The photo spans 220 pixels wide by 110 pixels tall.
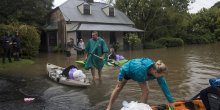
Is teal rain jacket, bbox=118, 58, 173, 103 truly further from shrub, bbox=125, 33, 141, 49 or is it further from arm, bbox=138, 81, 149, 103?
shrub, bbox=125, 33, 141, 49

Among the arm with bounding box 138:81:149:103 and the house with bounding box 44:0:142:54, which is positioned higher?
the house with bounding box 44:0:142:54

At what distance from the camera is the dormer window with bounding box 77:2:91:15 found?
36.3 meters

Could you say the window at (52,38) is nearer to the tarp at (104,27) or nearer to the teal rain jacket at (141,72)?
the tarp at (104,27)

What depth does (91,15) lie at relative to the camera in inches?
1469

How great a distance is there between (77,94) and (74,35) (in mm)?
23411

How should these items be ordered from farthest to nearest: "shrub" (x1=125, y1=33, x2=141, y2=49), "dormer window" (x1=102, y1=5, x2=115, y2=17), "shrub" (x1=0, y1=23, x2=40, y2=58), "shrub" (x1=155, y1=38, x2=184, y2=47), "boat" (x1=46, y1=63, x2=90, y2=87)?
"shrub" (x1=155, y1=38, x2=184, y2=47) < "dormer window" (x1=102, y1=5, x2=115, y2=17) < "shrub" (x1=125, y1=33, x2=141, y2=49) < "shrub" (x1=0, y1=23, x2=40, y2=58) < "boat" (x1=46, y1=63, x2=90, y2=87)

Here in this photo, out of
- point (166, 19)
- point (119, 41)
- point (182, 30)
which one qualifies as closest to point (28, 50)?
point (119, 41)

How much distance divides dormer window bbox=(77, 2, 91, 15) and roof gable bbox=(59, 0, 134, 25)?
407 mm

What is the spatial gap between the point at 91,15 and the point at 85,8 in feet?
4.04

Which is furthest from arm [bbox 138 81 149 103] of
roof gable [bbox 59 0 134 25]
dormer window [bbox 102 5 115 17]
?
dormer window [bbox 102 5 115 17]

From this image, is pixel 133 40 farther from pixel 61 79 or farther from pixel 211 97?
pixel 211 97

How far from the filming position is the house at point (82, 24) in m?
34.2

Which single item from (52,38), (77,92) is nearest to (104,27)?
(52,38)

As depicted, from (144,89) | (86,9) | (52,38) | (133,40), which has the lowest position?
(144,89)
